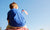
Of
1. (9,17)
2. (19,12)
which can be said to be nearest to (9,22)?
(9,17)

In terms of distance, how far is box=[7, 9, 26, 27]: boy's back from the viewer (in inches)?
170

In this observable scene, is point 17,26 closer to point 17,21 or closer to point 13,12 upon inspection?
point 17,21

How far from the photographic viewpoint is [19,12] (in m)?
4.48

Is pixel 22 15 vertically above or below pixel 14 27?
above

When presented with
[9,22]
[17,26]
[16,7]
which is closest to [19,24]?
[17,26]

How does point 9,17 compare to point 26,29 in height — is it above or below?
above

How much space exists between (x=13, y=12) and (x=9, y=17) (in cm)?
24

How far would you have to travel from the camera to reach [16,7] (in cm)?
457

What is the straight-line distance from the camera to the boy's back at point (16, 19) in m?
4.31

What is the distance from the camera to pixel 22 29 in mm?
4402

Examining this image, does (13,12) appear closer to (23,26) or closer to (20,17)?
(20,17)

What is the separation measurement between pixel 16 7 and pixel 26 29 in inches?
36.0

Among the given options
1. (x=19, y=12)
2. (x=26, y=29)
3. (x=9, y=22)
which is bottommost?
(x=26, y=29)

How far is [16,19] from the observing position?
4.31 metres
